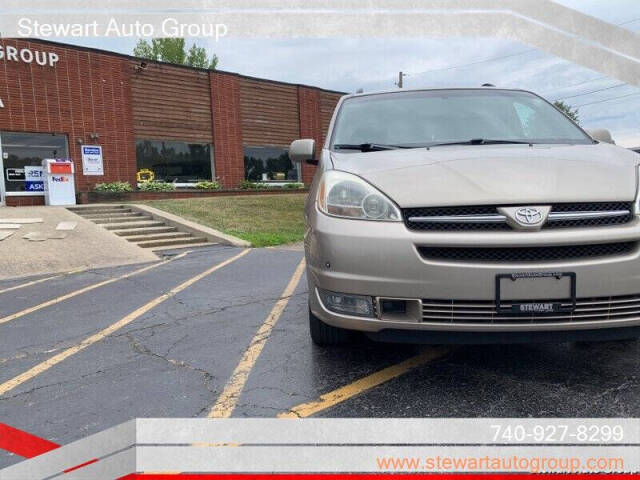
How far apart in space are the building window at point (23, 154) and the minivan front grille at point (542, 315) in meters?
18.3

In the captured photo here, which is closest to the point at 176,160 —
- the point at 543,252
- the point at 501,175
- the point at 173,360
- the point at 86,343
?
the point at 86,343

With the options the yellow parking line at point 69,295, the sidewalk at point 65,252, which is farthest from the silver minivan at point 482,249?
the sidewalk at point 65,252

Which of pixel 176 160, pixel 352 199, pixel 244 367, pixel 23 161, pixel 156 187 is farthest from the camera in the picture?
pixel 176 160

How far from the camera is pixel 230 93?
22.4 m

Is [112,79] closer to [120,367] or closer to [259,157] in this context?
[259,157]

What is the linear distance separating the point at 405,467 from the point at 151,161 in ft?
66.3

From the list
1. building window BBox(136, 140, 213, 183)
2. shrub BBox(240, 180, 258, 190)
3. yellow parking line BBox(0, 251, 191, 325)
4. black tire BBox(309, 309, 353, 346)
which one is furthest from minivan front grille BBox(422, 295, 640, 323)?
shrub BBox(240, 180, 258, 190)

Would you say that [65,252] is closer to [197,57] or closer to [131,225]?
[131,225]

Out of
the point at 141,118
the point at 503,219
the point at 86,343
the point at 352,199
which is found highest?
the point at 141,118

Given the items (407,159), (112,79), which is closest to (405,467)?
(407,159)

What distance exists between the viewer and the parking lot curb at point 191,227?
11.0m

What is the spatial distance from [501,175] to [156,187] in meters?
18.9

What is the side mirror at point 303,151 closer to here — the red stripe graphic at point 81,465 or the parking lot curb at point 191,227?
the red stripe graphic at point 81,465

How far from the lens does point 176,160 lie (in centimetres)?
2111
